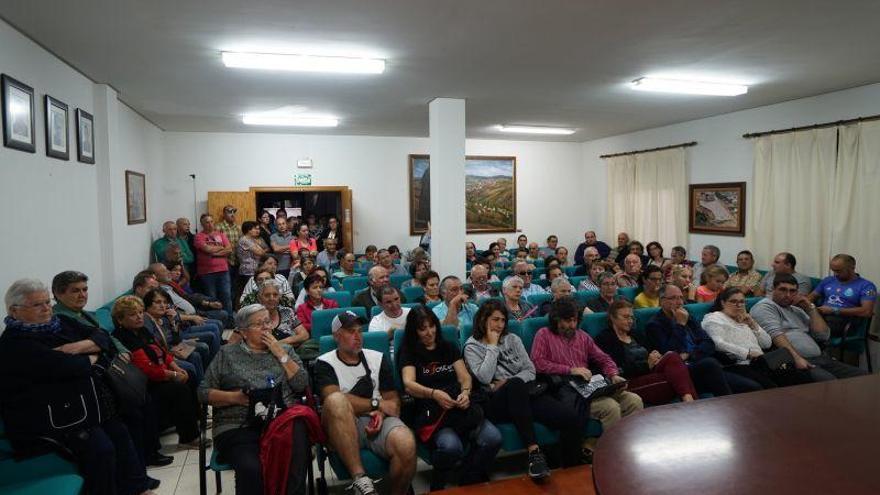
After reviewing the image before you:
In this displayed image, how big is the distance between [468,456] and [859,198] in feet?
18.8

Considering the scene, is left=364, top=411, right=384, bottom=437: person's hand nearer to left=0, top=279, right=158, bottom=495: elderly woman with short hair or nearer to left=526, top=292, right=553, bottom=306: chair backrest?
left=0, top=279, right=158, bottom=495: elderly woman with short hair

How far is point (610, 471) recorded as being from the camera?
1.97 metres

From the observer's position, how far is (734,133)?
7453mm

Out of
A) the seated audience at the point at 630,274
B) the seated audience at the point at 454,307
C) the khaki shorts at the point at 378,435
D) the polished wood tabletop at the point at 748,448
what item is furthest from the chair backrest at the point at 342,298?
the polished wood tabletop at the point at 748,448

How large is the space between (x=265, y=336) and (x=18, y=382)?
1.15 metres

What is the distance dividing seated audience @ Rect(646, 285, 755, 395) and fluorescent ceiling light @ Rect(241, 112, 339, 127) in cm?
536

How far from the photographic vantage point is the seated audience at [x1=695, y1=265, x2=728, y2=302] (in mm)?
5258

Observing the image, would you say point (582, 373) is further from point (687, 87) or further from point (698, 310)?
point (687, 87)

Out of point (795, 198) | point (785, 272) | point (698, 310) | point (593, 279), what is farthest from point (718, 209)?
point (698, 310)

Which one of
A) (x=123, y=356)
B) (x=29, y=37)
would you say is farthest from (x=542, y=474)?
(x=29, y=37)

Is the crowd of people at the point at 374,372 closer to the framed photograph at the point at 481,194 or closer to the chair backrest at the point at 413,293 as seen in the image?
the chair backrest at the point at 413,293

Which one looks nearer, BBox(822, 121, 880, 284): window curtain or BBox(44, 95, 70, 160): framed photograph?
BBox(44, 95, 70, 160): framed photograph

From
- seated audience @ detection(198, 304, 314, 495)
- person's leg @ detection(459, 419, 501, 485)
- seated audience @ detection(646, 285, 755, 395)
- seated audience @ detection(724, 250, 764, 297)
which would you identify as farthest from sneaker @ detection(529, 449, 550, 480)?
seated audience @ detection(724, 250, 764, 297)

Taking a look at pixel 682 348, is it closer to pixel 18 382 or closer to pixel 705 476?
pixel 705 476
